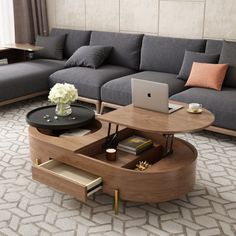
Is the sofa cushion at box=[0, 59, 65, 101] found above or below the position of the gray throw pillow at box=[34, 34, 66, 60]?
below

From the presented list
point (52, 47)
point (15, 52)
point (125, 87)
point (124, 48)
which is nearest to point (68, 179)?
point (125, 87)

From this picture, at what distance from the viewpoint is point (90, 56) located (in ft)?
14.6

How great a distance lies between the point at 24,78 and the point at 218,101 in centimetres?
217

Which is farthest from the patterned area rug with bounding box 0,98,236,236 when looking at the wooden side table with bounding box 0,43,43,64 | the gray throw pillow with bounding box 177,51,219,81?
the wooden side table with bounding box 0,43,43,64

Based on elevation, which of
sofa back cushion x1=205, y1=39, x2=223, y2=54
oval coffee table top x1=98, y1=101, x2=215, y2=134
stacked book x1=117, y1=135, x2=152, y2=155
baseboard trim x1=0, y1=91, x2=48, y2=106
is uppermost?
sofa back cushion x1=205, y1=39, x2=223, y2=54

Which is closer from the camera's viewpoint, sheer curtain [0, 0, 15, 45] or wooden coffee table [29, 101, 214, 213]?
wooden coffee table [29, 101, 214, 213]

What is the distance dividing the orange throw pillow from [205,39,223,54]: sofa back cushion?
258 mm

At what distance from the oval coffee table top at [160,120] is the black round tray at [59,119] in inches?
11.8

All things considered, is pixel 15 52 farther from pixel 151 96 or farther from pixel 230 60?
pixel 151 96

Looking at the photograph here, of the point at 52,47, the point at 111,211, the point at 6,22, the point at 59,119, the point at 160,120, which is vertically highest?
the point at 6,22

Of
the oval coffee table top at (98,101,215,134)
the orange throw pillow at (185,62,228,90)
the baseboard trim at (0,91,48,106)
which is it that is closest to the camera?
the oval coffee table top at (98,101,215,134)

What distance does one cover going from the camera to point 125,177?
2.28 meters

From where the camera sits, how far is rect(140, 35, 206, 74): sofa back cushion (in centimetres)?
408

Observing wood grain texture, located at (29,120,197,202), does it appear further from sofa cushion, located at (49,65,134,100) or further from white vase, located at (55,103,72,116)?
sofa cushion, located at (49,65,134,100)
